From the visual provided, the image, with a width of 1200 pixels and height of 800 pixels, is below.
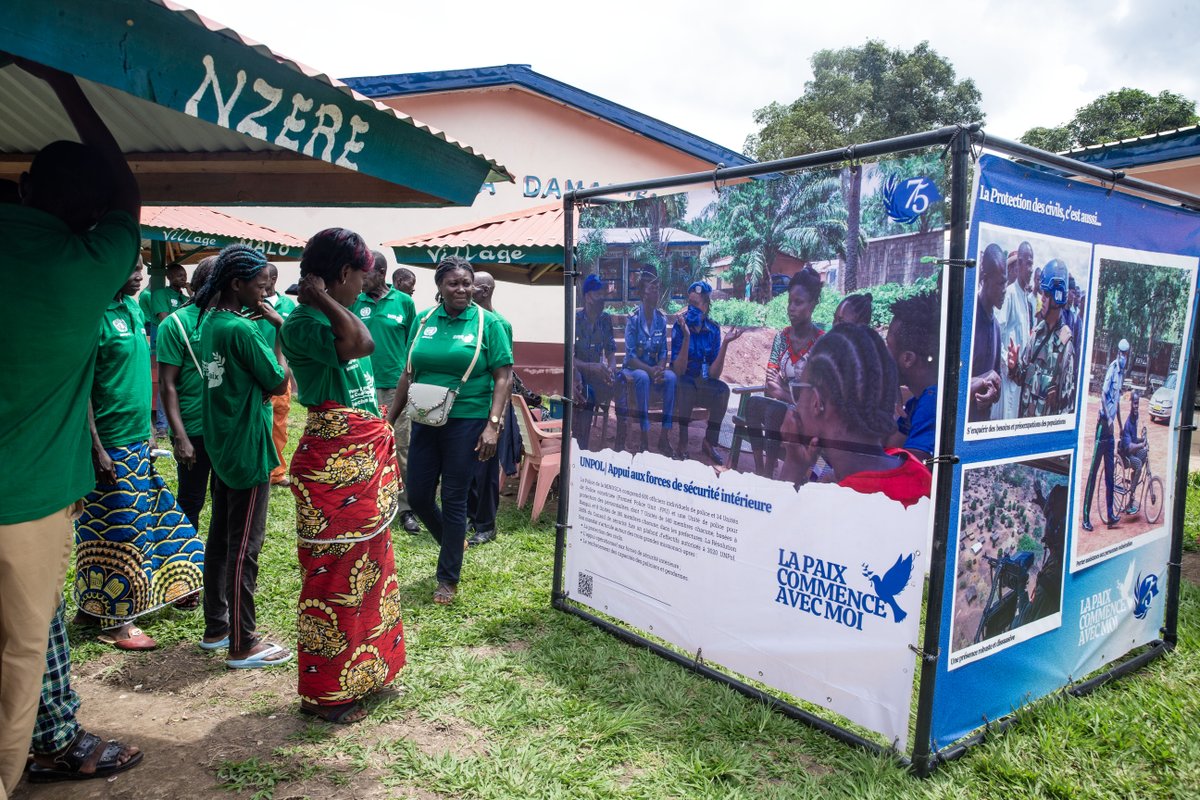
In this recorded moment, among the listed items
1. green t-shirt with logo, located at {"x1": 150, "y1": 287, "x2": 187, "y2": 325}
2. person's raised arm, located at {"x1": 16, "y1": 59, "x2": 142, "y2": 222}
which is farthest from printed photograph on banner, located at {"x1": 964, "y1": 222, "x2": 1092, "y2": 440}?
green t-shirt with logo, located at {"x1": 150, "y1": 287, "x2": 187, "y2": 325}

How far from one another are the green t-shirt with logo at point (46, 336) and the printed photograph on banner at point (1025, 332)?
2.79 m

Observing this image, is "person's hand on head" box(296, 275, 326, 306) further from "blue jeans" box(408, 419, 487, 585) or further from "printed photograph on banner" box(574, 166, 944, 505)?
"blue jeans" box(408, 419, 487, 585)

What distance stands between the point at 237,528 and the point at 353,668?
2.93 ft

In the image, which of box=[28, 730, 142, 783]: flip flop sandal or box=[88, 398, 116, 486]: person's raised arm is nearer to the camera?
box=[28, 730, 142, 783]: flip flop sandal

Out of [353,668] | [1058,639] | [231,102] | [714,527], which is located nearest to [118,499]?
[353,668]

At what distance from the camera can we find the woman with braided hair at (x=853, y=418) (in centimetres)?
294

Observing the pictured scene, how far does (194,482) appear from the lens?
4668 millimetres

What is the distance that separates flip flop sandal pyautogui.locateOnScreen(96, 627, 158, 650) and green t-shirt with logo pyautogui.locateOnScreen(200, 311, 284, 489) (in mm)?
1092

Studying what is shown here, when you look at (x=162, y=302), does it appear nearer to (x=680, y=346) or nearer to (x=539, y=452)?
(x=539, y=452)

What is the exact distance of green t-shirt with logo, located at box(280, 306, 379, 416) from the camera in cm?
319

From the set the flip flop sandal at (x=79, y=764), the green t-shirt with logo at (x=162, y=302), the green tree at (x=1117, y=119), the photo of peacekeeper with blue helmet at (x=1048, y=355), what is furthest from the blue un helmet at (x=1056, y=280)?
the green tree at (x=1117, y=119)

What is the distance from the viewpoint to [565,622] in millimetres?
4484

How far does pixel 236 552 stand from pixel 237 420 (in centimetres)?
61

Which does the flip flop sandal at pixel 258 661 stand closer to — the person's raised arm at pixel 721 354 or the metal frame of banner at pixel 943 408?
the metal frame of banner at pixel 943 408
